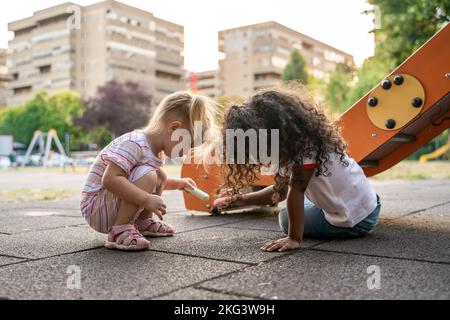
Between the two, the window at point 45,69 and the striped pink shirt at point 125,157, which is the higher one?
the window at point 45,69

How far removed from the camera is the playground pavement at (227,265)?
154cm

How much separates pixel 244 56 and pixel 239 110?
218ft

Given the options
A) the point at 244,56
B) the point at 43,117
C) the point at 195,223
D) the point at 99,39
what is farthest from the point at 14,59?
the point at 195,223

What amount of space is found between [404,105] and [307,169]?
3.59 ft

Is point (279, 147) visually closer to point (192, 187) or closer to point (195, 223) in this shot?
point (192, 187)

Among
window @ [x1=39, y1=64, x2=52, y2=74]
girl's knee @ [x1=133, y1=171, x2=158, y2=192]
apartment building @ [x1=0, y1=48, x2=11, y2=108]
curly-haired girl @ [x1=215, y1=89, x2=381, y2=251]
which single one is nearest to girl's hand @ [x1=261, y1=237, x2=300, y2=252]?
curly-haired girl @ [x1=215, y1=89, x2=381, y2=251]

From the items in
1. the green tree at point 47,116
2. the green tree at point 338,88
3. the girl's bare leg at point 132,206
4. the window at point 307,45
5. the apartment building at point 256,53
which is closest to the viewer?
the girl's bare leg at point 132,206

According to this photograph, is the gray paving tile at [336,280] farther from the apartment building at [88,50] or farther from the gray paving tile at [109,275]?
the apartment building at [88,50]

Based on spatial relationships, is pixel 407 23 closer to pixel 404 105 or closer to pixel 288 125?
pixel 404 105

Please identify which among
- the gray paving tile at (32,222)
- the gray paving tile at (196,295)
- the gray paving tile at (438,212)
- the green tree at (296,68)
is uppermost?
the green tree at (296,68)

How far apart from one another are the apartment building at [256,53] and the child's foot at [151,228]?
6028cm

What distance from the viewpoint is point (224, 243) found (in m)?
2.49

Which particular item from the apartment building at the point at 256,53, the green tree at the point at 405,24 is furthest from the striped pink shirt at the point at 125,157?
the apartment building at the point at 256,53

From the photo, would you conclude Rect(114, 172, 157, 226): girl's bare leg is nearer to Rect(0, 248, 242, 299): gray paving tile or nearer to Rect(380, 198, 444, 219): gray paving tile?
Rect(0, 248, 242, 299): gray paving tile
